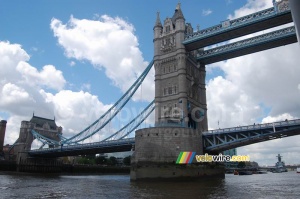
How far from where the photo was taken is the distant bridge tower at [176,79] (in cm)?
4722

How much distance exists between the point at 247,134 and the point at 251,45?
15689 millimetres

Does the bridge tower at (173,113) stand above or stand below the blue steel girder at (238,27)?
below

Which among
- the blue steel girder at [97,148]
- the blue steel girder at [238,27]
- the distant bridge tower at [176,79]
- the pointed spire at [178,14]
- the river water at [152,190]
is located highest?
the pointed spire at [178,14]

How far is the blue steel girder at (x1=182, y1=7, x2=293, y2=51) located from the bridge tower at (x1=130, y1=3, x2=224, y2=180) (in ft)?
8.47

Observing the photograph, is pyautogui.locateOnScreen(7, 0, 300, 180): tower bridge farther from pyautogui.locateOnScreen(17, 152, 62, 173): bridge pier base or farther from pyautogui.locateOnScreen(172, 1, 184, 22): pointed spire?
pyautogui.locateOnScreen(17, 152, 62, 173): bridge pier base

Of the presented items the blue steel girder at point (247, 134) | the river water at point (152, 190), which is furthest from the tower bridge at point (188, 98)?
the river water at point (152, 190)

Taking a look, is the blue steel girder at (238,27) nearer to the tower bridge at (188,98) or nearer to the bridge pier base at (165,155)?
the tower bridge at (188,98)

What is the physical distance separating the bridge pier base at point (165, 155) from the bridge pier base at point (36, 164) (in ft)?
161

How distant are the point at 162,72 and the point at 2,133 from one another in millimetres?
66274

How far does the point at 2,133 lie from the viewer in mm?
91312

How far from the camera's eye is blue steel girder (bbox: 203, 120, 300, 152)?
1528 inches

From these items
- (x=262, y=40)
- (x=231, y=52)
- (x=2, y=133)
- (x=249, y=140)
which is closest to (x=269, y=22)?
(x=262, y=40)

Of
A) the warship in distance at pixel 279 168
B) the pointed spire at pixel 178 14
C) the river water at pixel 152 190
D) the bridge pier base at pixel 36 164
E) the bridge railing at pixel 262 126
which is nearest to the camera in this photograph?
the river water at pixel 152 190

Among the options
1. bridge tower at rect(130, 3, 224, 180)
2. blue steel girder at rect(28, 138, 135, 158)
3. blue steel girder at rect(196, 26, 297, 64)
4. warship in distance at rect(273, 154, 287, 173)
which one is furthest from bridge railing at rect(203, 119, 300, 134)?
warship in distance at rect(273, 154, 287, 173)
